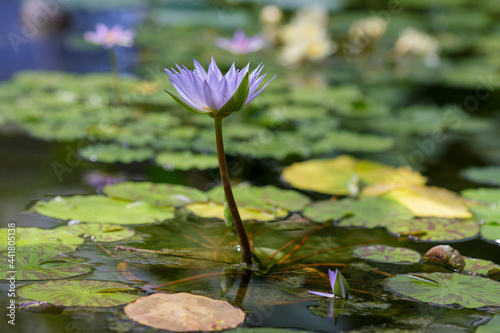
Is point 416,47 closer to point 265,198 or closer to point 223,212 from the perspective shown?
point 265,198

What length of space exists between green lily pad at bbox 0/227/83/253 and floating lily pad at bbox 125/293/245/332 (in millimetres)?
291

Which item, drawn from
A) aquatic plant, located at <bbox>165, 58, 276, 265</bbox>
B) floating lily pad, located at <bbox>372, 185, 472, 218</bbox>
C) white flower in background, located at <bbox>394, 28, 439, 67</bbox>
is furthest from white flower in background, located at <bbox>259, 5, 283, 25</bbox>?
aquatic plant, located at <bbox>165, 58, 276, 265</bbox>

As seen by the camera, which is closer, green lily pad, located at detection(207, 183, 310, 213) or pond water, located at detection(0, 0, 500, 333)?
pond water, located at detection(0, 0, 500, 333)

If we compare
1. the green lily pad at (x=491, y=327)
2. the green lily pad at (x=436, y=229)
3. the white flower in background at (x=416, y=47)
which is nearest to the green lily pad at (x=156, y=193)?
the green lily pad at (x=436, y=229)

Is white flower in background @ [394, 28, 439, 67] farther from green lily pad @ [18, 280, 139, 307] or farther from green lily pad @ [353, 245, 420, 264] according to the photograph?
green lily pad @ [18, 280, 139, 307]

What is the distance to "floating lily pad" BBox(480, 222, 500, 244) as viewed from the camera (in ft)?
4.21

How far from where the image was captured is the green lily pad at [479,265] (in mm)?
1104

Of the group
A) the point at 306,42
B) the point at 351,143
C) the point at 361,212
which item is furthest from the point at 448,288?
the point at 306,42

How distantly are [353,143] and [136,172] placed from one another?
864mm

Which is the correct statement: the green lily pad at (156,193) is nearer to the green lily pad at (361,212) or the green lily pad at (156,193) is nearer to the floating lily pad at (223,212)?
the floating lily pad at (223,212)

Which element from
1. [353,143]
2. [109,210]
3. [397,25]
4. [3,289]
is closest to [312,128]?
[353,143]

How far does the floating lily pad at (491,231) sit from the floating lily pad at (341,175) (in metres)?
0.36

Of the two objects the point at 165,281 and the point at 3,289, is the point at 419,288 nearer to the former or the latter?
the point at 165,281

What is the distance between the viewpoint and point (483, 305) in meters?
0.95
